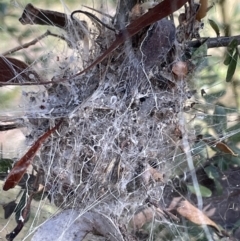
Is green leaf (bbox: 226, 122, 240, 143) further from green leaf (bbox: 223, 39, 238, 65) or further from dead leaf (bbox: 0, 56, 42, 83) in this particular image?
dead leaf (bbox: 0, 56, 42, 83)

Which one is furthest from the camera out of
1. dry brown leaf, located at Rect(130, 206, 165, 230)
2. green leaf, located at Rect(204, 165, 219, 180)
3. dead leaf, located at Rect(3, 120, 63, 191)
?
green leaf, located at Rect(204, 165, 219, 180)

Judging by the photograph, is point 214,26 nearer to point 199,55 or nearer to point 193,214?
point 199,55

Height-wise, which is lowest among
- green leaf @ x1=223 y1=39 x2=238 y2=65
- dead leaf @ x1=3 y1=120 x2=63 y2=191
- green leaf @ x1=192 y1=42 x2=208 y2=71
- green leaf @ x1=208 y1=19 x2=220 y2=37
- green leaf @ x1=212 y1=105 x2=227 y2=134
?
dead leaf @ x1=3 y1=120 x2=63 y2=191

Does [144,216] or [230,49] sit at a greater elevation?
[230,49]

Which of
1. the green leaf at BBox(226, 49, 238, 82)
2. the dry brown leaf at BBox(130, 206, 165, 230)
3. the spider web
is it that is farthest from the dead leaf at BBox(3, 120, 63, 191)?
the green leaf at BBox(226, 49, 238, 82)

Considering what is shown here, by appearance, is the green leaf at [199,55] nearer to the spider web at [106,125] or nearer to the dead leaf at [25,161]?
the spider web at [106,125]

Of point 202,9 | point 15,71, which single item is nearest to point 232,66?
point 202,9

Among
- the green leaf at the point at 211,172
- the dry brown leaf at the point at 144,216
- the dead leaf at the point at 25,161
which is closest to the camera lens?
the dead leaf at the point at 25,161

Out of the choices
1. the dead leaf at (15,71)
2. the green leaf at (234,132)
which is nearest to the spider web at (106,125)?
the dead leaf at (15,71)

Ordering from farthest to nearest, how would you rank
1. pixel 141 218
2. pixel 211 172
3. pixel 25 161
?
pixel 211 172
pixel 141 218
pixel 25 161
